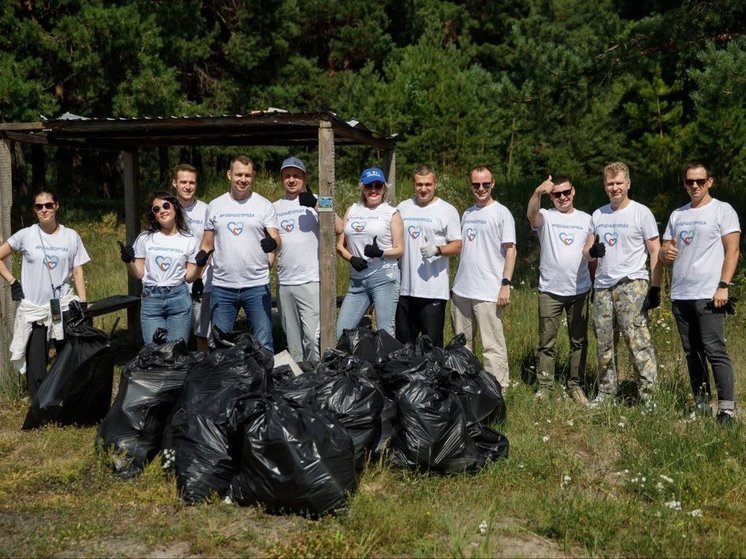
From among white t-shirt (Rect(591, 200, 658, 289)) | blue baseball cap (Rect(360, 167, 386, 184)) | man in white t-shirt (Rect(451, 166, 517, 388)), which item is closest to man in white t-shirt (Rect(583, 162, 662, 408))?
white t-shirt (Rect(591, 200, 658, 289))

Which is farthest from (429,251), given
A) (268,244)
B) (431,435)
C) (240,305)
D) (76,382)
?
(76,382)

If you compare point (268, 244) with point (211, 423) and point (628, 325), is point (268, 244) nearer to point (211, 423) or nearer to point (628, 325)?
point (211, 423)

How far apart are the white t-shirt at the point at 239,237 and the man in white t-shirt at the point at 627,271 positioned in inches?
96.2

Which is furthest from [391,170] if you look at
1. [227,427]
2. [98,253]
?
[98,253]

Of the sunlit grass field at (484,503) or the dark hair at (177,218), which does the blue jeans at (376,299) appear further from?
the dark hair at (177,218)

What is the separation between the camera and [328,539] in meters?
3.82

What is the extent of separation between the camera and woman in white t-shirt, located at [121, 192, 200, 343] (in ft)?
19.5

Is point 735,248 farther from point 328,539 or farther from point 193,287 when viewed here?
point 193,287

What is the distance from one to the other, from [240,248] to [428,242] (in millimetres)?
1423

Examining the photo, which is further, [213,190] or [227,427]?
[213,190]

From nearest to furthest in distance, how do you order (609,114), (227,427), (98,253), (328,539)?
(328,539), (227,427), (98,253), (609,114)

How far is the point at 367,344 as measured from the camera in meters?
5.57

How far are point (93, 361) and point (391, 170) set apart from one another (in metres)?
3.69

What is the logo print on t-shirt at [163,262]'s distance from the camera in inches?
234
